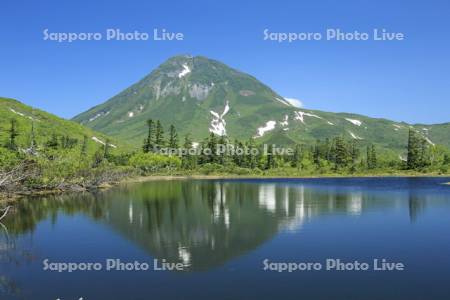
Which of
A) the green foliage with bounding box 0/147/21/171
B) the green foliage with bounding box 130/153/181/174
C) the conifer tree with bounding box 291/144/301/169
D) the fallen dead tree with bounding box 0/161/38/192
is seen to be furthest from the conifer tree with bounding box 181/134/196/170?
the fallen dead tree with bounding box 0/161/38/192

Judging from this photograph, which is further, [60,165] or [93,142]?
[93,142]

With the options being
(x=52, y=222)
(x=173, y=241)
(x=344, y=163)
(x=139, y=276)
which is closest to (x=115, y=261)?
(x=139, y=276)

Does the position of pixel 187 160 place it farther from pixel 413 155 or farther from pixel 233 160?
A: pixel 413 155

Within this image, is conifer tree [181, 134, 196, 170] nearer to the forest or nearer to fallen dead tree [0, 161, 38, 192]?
the forest

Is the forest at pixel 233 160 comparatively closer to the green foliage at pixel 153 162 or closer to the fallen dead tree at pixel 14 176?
the green foliage at pixel 153 162

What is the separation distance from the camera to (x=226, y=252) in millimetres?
31797

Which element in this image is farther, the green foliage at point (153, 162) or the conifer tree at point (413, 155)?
the conifer tree at point (413, 155)

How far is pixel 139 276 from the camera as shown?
85.3ft

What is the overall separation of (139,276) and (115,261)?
→ 4.47 metres

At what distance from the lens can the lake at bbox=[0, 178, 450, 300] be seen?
76.4ft

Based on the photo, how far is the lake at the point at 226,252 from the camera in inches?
917

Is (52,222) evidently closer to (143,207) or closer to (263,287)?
(143,207)

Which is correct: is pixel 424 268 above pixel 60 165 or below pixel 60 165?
Result: below

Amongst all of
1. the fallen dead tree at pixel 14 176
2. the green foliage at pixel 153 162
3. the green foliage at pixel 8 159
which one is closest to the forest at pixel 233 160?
the green foliage at pixel 153 162
